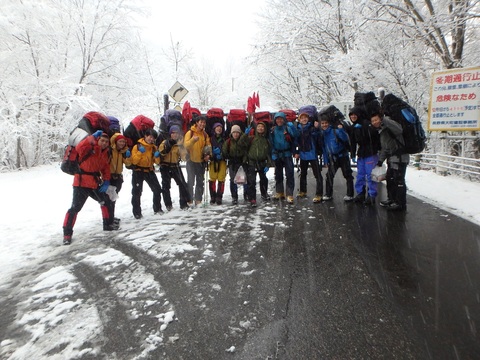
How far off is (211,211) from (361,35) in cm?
1325

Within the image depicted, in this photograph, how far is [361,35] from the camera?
48.8 ft

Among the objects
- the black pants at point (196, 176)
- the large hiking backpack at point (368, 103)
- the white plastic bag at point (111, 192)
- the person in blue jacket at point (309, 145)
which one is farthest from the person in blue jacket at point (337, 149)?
the white plastic bag at point (111, 192)

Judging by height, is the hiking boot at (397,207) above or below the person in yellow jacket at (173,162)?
below

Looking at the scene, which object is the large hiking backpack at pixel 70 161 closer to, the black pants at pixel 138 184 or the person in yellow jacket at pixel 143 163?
the person in yellow jacket at pixel 143 163

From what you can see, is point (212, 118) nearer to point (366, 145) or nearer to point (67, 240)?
point (366, 145)

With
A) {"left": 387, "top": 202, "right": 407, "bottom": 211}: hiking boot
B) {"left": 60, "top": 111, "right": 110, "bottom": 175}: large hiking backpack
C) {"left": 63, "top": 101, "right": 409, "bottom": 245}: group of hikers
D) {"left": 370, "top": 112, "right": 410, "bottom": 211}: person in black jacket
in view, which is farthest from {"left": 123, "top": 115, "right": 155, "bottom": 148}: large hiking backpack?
{"left": 387, "top": 202, "right": 407, "bottom": 211}: hiking boot

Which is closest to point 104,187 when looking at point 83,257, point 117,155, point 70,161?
point 70,161

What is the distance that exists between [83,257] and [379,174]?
5502 mm

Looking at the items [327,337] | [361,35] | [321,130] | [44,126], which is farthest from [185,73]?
[327,337]

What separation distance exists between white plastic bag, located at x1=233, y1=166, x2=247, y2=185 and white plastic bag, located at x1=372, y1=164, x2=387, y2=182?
9.03 feet

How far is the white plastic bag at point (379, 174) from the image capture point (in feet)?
19.9

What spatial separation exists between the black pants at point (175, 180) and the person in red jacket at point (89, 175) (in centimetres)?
153

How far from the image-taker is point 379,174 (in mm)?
6090

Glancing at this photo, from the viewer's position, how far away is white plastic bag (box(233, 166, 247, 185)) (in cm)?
688
